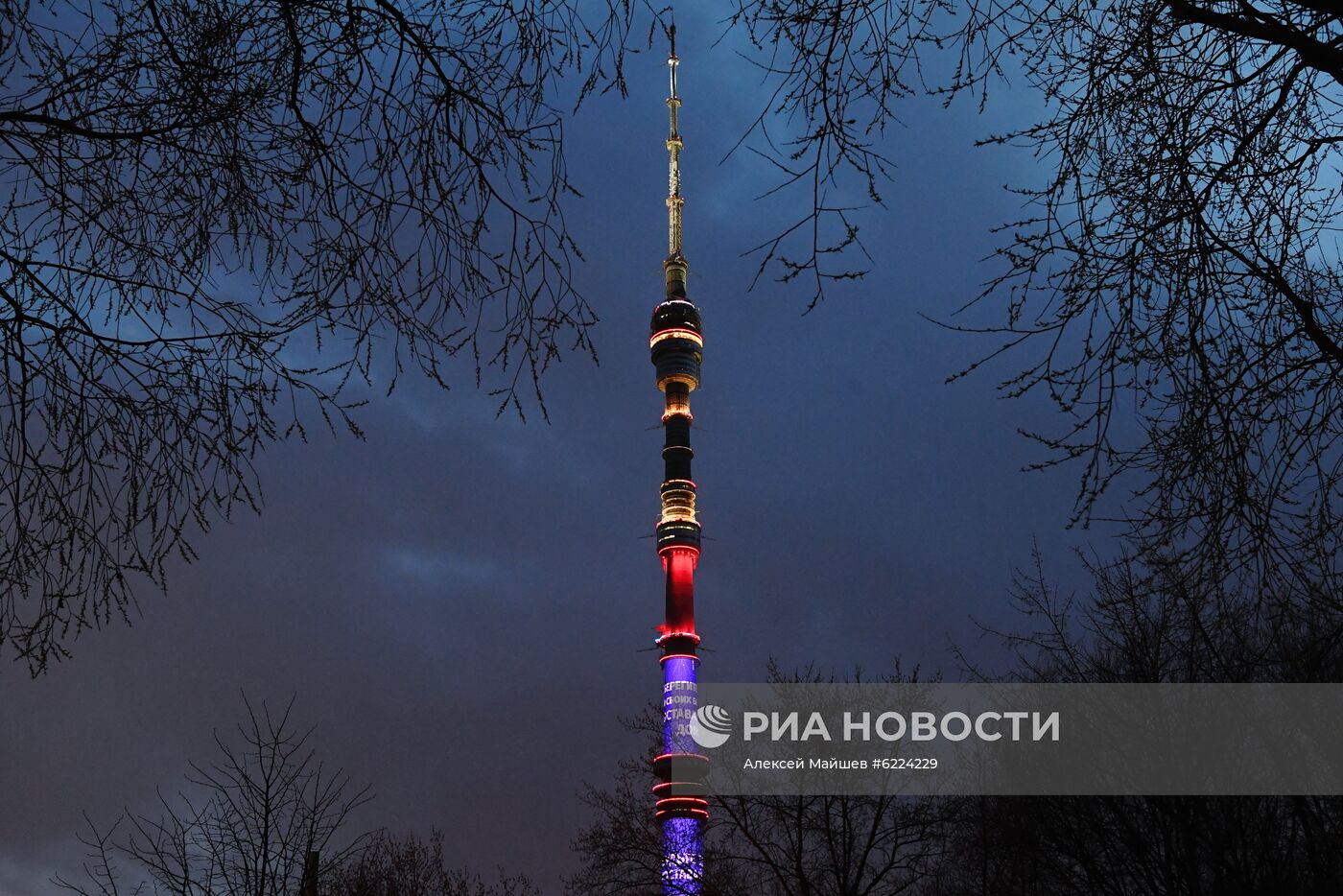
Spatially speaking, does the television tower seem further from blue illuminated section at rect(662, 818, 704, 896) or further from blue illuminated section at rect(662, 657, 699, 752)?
blue illuminated section at rect(662, 818, 704, 896)

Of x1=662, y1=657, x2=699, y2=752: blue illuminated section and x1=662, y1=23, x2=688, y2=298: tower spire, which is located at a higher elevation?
x1=662, y1=23, x2=688, y2=298: tower spire

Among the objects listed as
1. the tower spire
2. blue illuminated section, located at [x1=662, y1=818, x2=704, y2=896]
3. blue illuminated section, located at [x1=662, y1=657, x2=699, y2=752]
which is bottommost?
blue illuminated section, located at [x1=662, y1=818, x2=704, y2=896]

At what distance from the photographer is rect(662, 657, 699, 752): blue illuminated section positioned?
9062 cm

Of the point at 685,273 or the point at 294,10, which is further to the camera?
the point at 685,273

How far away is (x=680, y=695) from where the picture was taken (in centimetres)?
9119

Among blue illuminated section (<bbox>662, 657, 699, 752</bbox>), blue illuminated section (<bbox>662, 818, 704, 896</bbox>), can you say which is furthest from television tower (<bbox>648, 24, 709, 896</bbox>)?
blue illuminated section (<bbox>662, 818, 704, 896</bbox>)

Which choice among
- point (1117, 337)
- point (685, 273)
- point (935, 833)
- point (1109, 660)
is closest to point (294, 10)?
point (1117, 337)

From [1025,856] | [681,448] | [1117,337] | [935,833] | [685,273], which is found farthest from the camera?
[685,273]

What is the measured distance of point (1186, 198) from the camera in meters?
5.66

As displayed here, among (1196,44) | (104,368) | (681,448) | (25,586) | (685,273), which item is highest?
(685,273)

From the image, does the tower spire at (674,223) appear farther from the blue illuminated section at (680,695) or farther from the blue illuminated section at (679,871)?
the blue illuminated section at (679,871)

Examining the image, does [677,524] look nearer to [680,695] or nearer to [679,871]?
[680,695]

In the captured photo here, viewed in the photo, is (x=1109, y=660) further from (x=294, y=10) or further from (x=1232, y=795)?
(x=294, y=10)

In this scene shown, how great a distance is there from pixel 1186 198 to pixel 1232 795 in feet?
34.8
